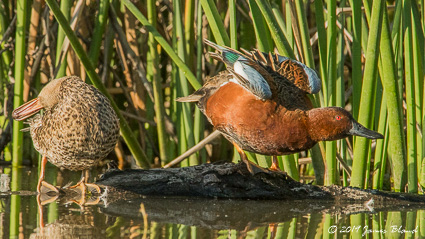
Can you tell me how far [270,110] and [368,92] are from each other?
0.64 metres

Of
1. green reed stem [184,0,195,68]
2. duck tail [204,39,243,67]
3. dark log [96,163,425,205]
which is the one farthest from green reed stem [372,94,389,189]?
green reed stem [184,0,195,68]

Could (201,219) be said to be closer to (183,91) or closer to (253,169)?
(253,169)

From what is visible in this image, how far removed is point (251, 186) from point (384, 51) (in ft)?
4.06

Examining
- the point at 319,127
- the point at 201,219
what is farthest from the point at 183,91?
the point at 201,219

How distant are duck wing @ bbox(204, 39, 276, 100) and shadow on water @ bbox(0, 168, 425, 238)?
0.74 meters

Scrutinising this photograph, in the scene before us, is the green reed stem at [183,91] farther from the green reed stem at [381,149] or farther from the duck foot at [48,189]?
the green reed stem at [381,149]

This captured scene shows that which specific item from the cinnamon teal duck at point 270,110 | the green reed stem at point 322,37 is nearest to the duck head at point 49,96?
the cinnamon teal duck at point 270,110

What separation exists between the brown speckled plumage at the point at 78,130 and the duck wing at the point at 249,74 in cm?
91

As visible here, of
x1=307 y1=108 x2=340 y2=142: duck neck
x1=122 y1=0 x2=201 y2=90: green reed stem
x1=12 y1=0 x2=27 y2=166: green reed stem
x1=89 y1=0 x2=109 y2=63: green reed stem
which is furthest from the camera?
x1=89 y1=0 x2=109 y2=63: green reed stem

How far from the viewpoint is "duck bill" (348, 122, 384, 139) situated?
3.42m

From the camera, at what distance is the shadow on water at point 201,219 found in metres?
2.89

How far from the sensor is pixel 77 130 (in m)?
3.78

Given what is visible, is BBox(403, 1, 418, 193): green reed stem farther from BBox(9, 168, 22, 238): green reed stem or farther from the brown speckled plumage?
BBox(9, 168, 22, 238): green reed stem

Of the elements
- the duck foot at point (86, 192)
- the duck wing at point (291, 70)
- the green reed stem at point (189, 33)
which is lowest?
the duck foot at point (86, 192)
